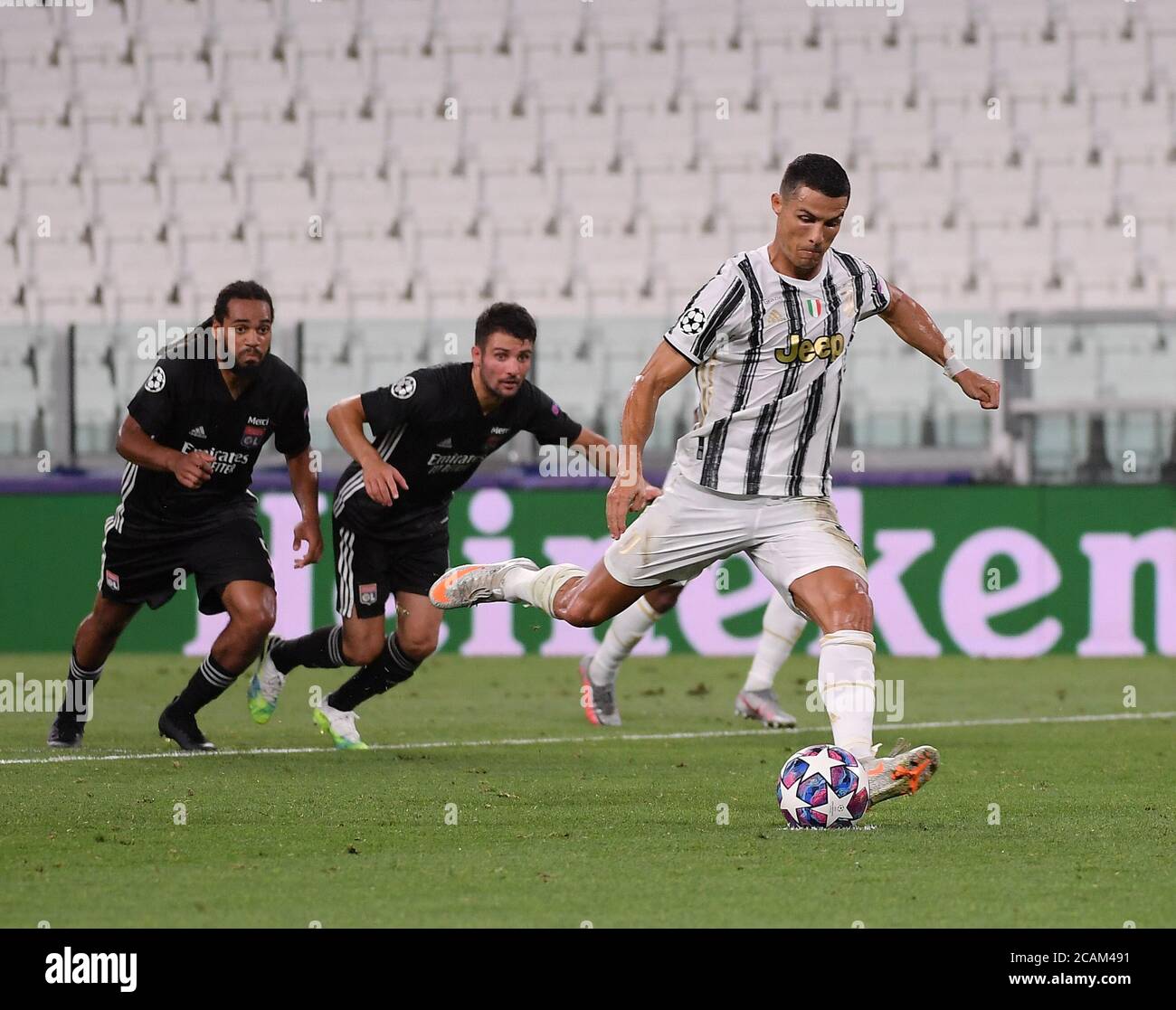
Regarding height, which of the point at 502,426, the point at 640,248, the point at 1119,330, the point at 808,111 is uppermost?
the point at 808,111

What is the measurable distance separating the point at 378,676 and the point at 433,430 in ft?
3.87

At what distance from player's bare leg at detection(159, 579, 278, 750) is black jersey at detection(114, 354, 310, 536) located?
0.37m

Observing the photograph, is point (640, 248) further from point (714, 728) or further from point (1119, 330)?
point (714, 728)

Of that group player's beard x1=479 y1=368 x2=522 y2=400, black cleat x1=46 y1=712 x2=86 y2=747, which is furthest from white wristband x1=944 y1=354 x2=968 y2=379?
black cleat x1=46 y1=712 x2=86 y2=747

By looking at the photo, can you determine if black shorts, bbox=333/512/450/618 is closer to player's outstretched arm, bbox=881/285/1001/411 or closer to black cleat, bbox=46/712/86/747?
black cleat, bbox=46/712/86/747

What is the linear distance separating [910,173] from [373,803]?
13651mm

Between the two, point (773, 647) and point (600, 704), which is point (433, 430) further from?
point (773, 647)

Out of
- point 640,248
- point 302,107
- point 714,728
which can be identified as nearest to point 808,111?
point 640,248

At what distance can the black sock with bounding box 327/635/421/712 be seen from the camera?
8.33 meters

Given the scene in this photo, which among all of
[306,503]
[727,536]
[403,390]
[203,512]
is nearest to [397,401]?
[403,390]

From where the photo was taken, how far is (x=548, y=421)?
8.13 metres

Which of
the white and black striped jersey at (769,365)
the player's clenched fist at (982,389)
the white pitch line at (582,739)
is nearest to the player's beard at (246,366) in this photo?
the white pitch line at (582,739)

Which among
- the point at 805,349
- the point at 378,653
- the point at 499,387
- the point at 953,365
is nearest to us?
the point at 805,349

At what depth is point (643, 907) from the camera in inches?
172
